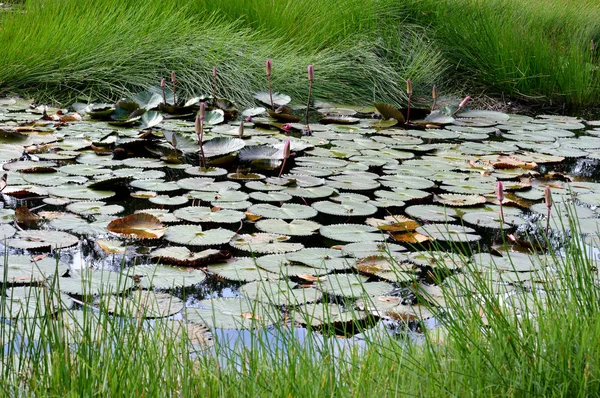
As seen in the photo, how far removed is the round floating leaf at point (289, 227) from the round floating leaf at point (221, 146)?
918 mm

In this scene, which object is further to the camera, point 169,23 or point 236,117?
point 169,23

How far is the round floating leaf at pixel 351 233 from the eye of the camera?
256cm

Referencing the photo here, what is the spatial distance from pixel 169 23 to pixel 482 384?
14.9 feet

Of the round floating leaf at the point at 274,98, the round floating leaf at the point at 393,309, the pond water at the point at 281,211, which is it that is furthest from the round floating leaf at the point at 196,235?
the round floating leaf at the point at 274,98

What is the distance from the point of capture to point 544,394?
1.16m

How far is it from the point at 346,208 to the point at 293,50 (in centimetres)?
301

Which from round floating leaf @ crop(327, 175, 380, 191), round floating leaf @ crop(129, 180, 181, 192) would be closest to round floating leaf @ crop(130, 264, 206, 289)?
round floating leaf @ crop(129, 180, 181, 192)

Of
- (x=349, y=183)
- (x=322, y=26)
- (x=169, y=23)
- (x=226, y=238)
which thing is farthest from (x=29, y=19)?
(x=226, y=238)

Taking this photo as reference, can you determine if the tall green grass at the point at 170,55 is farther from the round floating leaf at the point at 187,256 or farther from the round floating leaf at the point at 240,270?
the round floating leaf at the point at 240,270

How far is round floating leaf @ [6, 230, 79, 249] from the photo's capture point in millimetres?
2334

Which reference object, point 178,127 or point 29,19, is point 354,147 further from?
point 29,19

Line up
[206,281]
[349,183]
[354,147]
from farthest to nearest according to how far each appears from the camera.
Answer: [354,147] < [349,183] < [206,281]

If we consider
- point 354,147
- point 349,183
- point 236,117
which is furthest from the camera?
point 236,117

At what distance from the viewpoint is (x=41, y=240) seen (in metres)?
2.38
